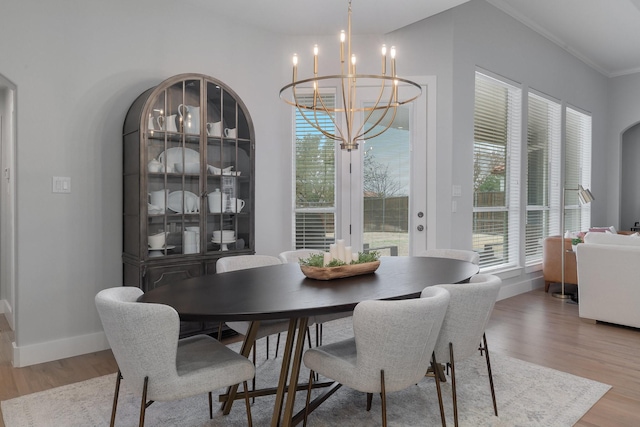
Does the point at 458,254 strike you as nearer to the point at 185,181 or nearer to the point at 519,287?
the point at 185,181

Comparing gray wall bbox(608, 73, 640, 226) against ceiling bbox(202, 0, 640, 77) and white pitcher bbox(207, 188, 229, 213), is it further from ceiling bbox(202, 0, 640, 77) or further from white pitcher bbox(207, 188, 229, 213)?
white pitcher bbox(207, 188, 229, 213)

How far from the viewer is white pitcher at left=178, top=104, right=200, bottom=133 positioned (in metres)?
3.41

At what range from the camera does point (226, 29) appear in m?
4.03

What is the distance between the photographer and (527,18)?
5.43 m

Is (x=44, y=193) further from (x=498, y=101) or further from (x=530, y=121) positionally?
(x=530, y=121)

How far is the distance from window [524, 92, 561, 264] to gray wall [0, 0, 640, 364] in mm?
1548

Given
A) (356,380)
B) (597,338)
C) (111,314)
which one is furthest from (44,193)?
(597,338)

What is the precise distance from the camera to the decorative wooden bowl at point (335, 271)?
236cm

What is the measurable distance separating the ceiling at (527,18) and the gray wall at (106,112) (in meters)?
0.24

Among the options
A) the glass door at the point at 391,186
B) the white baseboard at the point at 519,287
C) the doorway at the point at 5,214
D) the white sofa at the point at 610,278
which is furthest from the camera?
the white baseboard at the point at 519,287

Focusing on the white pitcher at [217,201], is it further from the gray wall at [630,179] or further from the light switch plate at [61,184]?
the gray wall at [630,179]

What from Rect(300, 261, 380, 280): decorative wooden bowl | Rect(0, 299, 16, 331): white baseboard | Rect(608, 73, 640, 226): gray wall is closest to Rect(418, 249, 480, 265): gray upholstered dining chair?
Rect(300, 261, 380, 280): decorative wooden bowl

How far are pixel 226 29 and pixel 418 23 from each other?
1.87 m

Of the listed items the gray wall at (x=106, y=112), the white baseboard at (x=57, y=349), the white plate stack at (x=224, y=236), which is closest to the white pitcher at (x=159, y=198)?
the gray wall at (x=106, y=112)
